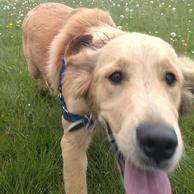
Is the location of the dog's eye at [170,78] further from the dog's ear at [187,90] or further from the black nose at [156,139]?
the black nose at [156,139]

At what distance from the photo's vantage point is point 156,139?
2.45 meters

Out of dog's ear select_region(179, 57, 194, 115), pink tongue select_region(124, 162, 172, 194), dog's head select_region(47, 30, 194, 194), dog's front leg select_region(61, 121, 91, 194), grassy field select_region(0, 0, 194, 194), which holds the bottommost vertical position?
grassy field select_region(0, 0, 194, 194)

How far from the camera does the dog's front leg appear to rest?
144 inches

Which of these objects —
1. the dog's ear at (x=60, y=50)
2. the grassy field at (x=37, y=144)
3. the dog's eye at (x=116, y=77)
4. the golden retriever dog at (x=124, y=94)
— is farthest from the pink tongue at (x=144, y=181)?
the dog's ear at (x=60, y=50)

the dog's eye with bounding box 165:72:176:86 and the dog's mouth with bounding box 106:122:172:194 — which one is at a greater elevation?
the dog's eye with bounding box 165:72:176:86

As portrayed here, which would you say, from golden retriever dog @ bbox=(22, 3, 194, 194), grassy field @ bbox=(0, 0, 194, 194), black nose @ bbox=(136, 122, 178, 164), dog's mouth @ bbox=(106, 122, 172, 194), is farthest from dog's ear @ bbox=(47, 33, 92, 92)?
black nose @ bbox=(136, 122, 178, 164)

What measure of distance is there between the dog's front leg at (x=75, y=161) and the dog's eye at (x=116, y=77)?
81 cm

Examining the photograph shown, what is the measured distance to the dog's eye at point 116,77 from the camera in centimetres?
302

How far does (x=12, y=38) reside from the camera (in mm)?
8117

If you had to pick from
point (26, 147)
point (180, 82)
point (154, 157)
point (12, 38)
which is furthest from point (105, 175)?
point (12, 38)

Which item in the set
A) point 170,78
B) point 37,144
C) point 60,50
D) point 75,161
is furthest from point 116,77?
point 37,144

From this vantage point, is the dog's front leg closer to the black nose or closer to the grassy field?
the grassy field

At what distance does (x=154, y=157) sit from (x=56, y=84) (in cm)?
190

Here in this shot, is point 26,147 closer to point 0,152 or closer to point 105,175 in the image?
point 0,152
